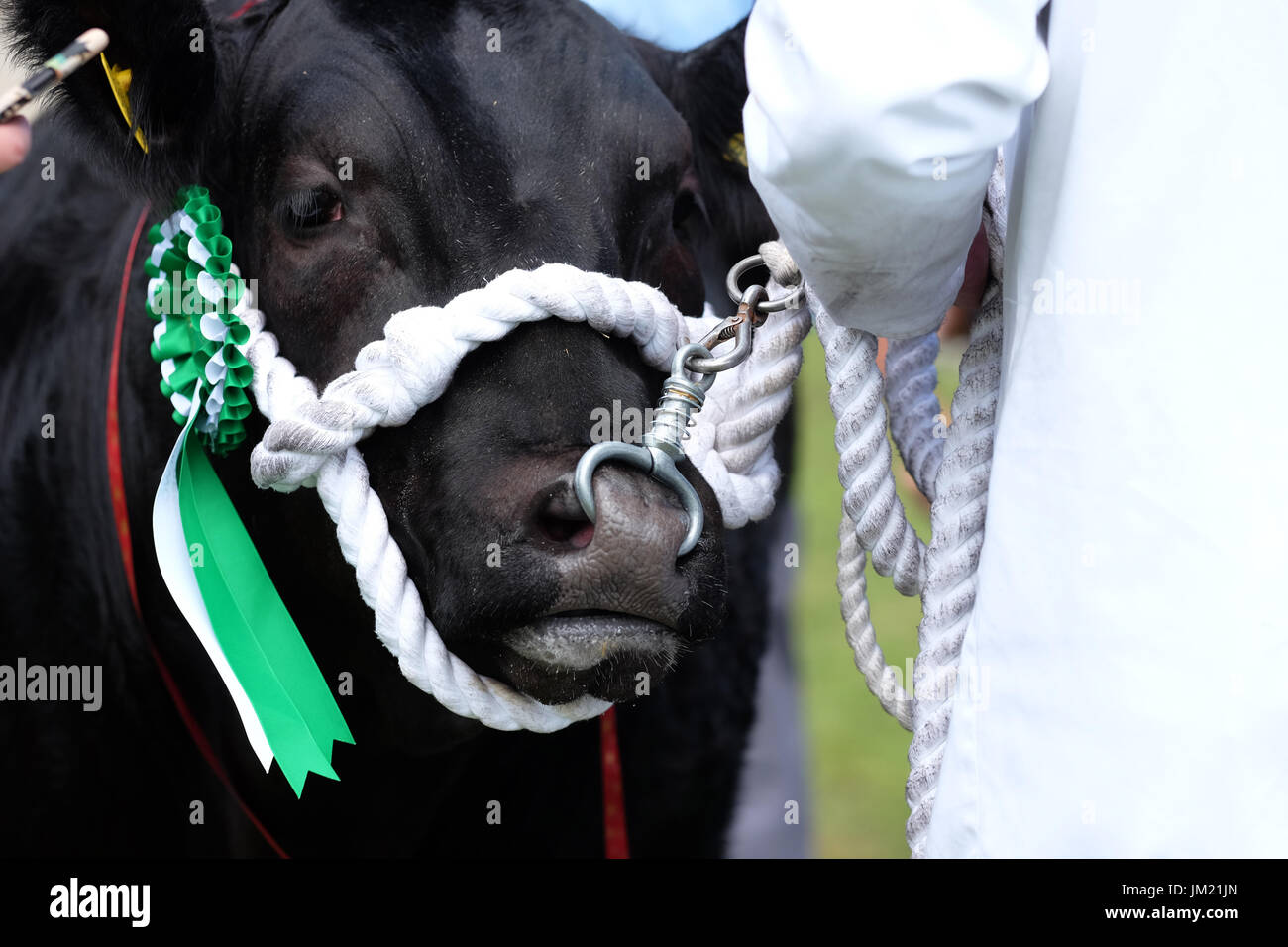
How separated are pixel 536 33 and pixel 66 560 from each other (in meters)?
1.34

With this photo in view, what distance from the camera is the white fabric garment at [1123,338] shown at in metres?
1.22

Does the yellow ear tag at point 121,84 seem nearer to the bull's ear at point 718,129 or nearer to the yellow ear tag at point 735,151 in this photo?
the bull's ear at point 718,129

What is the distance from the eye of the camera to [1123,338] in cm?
128

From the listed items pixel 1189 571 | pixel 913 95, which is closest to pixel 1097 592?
pixel 1189 571

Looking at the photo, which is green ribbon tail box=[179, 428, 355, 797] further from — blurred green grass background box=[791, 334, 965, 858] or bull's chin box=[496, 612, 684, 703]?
blurred green grass background box=[791, 334, 965, 858]

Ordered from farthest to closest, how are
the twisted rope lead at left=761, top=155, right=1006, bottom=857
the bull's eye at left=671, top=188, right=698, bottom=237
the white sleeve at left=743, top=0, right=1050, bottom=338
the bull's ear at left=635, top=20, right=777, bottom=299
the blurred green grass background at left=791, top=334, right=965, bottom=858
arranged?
the blurred green grass background at left=791, top=334, right=965, bottom=858
the bull's ear at left=635, top=20, right=777, bottom=299
the bull's eye at left=671, top=188, right=698, bottom=237
the twisted rope lead at left=761, top=155, right=1006, bottom=857
the white sleeve at left=743, top=0, right=1050, bottom=338

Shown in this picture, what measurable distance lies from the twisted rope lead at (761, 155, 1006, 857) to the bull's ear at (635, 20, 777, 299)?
2.22ft

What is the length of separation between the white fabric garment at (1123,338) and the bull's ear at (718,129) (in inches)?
44.4

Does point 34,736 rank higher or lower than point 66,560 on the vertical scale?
lower

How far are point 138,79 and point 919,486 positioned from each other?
132 centimetres

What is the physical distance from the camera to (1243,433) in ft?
4.06

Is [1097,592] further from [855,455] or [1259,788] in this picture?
[855,455]

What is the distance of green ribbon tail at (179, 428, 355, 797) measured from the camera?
204 centimetres

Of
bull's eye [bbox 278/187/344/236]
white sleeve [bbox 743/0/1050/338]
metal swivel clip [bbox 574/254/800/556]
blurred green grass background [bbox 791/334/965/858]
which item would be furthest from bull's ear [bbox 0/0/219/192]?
blurred green grass background [bbox 791/334/965/858]
